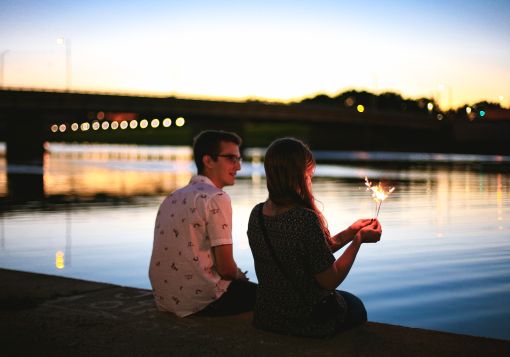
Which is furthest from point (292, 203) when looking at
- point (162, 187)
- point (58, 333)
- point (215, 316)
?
point (162, 187)

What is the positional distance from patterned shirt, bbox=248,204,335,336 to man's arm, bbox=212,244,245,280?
0.36 metres

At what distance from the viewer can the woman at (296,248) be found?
4.66 metres

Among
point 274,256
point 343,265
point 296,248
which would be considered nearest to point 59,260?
point 274,256

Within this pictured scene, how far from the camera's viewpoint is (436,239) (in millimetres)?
14344

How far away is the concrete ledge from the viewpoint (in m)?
5.03

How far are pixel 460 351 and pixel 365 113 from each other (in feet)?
303

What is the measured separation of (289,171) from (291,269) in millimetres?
734

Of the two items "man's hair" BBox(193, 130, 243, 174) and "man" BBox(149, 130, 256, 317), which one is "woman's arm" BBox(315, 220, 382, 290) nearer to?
"man" BBox(149, 130, 256, 317)

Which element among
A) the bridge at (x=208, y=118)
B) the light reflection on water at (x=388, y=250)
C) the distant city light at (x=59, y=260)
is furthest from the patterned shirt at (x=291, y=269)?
the bridge at (x=208, y=118)

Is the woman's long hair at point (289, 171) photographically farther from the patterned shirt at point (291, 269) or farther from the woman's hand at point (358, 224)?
the woman's hand at point (358, 224)

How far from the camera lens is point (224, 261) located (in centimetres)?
552

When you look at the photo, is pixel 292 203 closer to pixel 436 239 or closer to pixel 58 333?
pixel 58 333

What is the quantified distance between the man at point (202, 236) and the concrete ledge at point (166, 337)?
24 centimetres

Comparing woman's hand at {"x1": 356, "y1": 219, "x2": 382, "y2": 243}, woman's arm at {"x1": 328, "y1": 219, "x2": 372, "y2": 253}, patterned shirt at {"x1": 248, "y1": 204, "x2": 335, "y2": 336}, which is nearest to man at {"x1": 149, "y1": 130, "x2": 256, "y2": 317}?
patterned shirt at {"x1": 248, "y1": 204, "x2": 335, "y2": 336}
